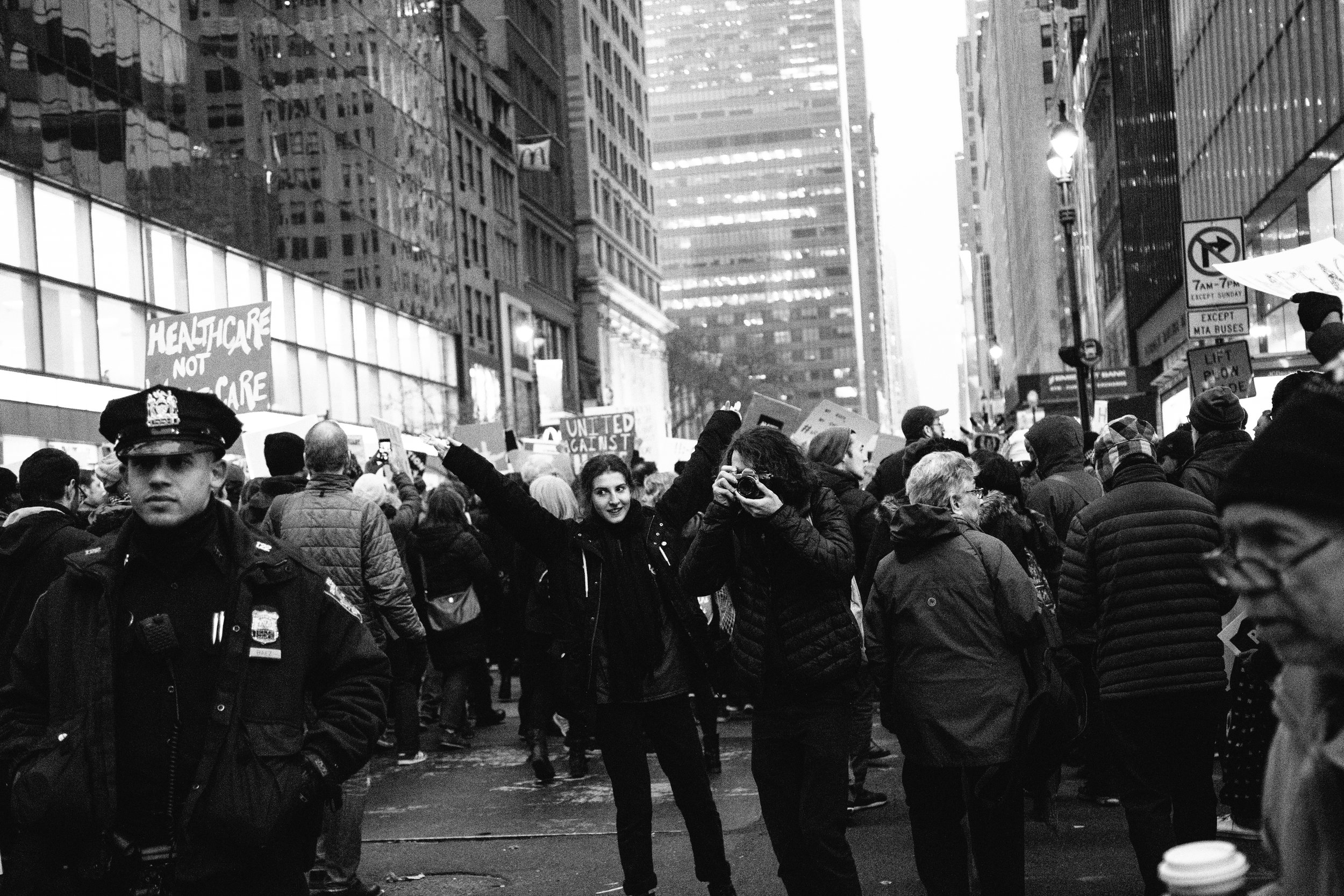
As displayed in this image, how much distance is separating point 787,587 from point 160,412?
306cm

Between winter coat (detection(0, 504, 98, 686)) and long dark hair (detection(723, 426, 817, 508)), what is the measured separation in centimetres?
268

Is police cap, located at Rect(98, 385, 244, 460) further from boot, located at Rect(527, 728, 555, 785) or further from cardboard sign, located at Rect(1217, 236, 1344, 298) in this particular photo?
cardboard sign, located at Rect(1217, 236, 1344, 298)

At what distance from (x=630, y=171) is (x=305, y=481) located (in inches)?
3985

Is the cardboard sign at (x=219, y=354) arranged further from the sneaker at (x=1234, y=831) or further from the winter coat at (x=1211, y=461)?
the sneaker at (x=1234, y=831)

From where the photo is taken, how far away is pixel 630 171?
359 ft

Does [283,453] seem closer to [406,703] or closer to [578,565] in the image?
[406,703]

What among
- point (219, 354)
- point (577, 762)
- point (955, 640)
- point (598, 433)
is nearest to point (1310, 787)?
point (955, 640)

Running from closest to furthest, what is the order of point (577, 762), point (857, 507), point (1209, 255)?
point (857, 507), point (577, 762), point (1209, 255)

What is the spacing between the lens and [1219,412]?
9312 millimetres

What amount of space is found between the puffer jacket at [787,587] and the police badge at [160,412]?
2807 mm

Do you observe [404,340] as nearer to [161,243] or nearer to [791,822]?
[161,243]

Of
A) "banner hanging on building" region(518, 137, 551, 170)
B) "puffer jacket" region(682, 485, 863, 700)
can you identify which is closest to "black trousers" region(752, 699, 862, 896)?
"puffer jacket" region(682, 485, 863, 700)

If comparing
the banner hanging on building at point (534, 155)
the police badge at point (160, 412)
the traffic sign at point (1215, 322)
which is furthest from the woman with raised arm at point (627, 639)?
the banner hanging on building at point (534, 155)

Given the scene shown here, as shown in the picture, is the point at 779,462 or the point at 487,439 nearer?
the point at 779,462
